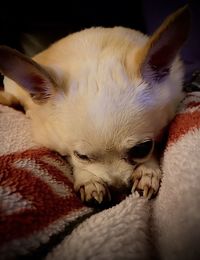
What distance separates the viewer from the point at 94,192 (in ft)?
3.57

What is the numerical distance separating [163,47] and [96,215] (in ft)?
1.89

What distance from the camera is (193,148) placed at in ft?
3.40

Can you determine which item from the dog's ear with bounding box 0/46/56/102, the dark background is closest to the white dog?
the dog's ear with bounding box 0/46/56/102

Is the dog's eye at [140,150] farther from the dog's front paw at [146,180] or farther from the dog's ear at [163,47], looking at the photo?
the dog's ear at [163,47]

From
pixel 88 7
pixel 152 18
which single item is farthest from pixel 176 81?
pixel 88 7

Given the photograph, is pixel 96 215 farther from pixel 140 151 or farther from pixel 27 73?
pixel 27 73

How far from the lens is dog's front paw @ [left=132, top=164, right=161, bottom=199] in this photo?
1073 millimetres

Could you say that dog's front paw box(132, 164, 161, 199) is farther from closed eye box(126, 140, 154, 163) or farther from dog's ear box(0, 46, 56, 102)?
dog's ear box(0, 46, 56, 102)

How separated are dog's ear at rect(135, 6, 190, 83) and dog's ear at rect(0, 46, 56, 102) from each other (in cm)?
32

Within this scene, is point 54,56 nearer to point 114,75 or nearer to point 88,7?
point 114,75

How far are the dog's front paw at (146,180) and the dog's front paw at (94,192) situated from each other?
88mm

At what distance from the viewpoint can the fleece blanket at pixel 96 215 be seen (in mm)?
780

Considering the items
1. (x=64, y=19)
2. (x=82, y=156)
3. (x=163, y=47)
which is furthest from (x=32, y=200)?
(x=64, y=19)

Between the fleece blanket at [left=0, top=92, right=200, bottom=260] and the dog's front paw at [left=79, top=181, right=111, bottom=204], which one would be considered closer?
the fleece blanket at [left=0, top=92, right=200, bottom=260]
